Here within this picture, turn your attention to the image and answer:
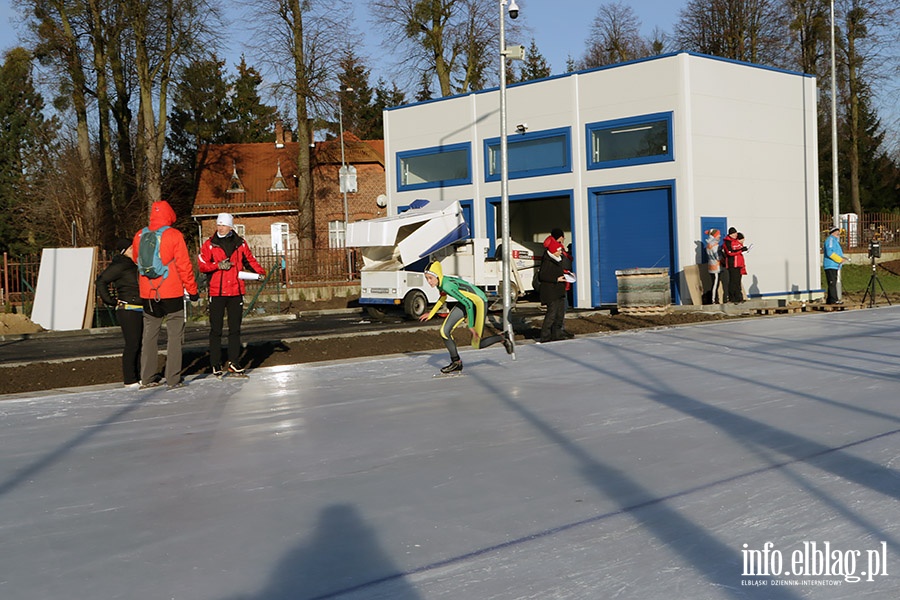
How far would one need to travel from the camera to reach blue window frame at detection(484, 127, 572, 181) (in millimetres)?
28156

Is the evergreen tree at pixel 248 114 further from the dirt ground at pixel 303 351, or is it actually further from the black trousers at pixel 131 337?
the black trousers at pixel 131 337

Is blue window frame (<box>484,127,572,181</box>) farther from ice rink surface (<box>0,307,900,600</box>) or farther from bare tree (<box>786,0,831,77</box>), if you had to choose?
A: bare tree (<box>786,0,831,77</box>)

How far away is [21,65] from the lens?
139ft

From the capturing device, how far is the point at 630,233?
27.1 meters

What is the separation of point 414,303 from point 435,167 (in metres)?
8.86

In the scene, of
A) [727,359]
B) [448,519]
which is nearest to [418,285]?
[727,359]

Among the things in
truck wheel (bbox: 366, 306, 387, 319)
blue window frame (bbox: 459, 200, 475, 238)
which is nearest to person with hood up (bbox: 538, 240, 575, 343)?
truck wheel (bbox: 366, 306, 387, 319)

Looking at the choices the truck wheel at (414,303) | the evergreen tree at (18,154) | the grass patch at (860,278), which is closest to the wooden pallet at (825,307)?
the truck wheel at (414,303)

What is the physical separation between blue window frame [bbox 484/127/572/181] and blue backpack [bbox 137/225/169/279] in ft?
59.9

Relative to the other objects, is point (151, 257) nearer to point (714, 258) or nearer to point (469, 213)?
point (714, 258)

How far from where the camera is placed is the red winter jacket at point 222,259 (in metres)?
12.0

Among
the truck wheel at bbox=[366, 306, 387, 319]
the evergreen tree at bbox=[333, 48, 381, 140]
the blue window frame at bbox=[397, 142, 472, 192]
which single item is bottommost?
the truck wheel at bbox=[366, 306, 387, 319]

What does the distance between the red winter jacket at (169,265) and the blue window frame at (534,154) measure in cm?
1809

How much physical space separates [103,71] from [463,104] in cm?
1778
